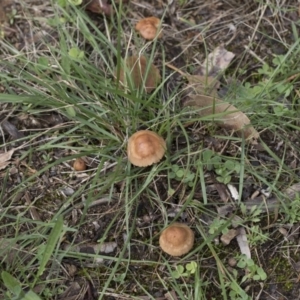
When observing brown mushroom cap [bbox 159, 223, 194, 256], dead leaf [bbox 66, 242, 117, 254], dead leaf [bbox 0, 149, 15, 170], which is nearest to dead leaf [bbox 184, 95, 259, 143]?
brown mushroom cap [bbox 159, 223, 194, 256]

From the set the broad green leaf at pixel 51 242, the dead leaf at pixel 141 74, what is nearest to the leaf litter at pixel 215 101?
the dead leaf at pixel 141 74

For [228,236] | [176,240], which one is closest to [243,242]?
[228,236]

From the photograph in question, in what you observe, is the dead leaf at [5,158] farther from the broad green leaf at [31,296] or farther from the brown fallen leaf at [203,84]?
the brown fallen leaf at [203,84]

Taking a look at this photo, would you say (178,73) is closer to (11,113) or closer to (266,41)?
(266,41)

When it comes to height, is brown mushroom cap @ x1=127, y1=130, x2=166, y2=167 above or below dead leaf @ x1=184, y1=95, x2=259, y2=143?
above

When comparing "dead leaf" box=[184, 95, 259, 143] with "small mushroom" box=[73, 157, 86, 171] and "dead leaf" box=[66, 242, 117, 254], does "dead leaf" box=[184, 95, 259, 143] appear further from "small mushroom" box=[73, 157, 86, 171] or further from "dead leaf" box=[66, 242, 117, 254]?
"dead leaf" box=[66, 242, 117, 254]
